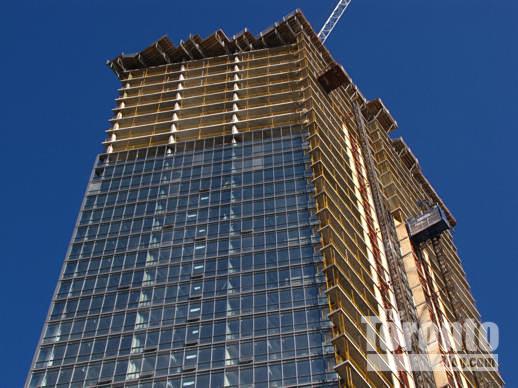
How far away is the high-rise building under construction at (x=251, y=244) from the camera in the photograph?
2751 inches

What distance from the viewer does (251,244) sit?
79.9 m

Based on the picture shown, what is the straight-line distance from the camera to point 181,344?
233 feet

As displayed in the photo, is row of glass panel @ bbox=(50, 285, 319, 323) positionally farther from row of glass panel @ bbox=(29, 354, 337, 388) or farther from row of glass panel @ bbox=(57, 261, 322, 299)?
row of glass panel @ bbox=(29, 354, 337, 388)

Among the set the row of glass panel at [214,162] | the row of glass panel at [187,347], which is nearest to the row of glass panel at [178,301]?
the row of glass panel at [187,347]

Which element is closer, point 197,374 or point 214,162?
point 197,374

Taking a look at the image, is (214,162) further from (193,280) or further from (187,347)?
(187,347)

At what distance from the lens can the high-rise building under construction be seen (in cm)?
6988

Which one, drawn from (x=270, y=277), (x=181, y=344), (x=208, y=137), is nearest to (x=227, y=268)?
(x=270, y=277)

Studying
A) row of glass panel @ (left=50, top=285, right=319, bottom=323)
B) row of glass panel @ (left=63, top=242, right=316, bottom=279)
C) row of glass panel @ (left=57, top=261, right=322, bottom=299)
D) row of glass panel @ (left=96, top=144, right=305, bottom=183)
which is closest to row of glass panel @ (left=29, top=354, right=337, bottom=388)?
row of glass panel @ (left=50, top=285, right=319, bottom=323)

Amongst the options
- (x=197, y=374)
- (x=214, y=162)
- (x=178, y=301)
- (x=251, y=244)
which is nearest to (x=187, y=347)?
(x=197, y=374)

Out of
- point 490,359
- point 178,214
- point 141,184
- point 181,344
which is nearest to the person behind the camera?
point 181,344

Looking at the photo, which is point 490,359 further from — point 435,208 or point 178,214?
point 178,214

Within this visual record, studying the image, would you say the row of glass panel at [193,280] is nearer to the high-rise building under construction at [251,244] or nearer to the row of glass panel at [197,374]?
the high-rise building under construction at [251,244]

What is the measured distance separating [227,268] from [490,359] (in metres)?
42.2
